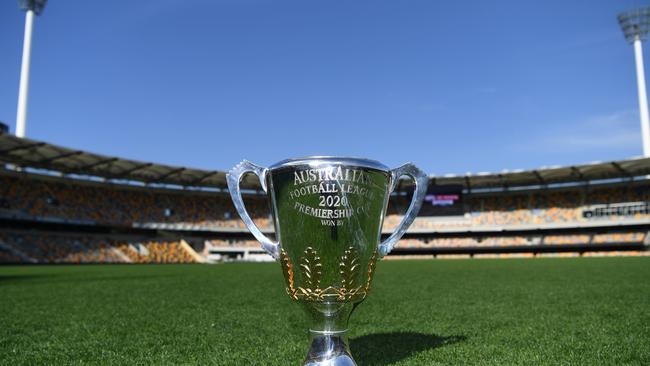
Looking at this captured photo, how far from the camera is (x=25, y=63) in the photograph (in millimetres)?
38188

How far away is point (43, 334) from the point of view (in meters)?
3.64

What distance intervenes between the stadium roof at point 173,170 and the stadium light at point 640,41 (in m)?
10.8

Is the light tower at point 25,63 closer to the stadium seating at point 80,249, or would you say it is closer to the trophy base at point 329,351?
the stadium seating at point 80,249

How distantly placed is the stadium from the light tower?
180 mm

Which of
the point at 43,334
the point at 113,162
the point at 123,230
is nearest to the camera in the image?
the point at 43,334

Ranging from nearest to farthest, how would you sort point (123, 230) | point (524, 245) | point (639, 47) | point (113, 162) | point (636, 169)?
point (113, 162), point (636, 169), point (123, 230), point (524, 245), point (639, 47)

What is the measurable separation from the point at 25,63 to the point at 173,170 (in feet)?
55.9

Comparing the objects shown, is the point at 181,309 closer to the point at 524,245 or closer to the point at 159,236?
the point at 159,236

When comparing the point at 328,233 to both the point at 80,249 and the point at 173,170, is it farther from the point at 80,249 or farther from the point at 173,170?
the point at 80,249

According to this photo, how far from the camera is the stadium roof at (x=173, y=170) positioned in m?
26.2

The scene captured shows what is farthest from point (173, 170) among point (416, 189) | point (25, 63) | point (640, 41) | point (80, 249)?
point (640, 41)

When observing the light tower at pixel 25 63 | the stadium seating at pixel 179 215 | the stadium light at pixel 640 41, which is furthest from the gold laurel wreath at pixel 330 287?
the stadium light at pixel 640 41

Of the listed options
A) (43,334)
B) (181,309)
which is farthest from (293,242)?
(181,309)

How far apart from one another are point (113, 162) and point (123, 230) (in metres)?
7.04
